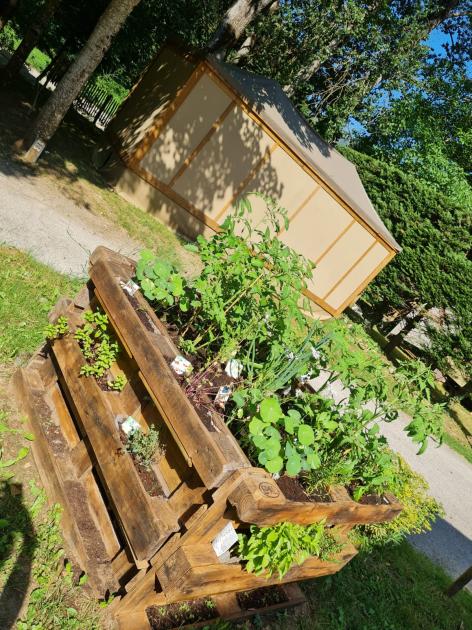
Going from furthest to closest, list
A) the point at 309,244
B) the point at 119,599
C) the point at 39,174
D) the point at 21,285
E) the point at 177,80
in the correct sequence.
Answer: the point at 309,244 < the point at 177,80 < the point at 39,174 < the point at 21,285 < the point at 119,599

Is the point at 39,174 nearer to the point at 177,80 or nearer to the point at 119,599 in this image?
the point at 177,80

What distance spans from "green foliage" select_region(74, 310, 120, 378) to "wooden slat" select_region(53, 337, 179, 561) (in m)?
0.06

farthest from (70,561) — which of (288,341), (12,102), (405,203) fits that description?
(405,203)

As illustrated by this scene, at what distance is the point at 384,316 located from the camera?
48.3ft

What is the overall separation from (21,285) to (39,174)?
4.43 m

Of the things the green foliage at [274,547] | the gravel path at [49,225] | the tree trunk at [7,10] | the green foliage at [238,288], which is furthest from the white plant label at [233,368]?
the tree trunk at [7,10]

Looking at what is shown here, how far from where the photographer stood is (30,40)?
10305 mm

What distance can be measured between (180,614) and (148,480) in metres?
0.82

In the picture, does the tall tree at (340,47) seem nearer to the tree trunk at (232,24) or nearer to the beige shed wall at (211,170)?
the tree trunk at (232,24)

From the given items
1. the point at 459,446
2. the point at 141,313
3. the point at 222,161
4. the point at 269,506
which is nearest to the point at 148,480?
the point at 269,506

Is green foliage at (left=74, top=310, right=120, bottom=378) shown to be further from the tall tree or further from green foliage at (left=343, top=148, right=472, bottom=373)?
the tall tree

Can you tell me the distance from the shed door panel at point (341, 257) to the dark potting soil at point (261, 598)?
8.77 metres

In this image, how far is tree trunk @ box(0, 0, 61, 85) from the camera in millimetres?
9594

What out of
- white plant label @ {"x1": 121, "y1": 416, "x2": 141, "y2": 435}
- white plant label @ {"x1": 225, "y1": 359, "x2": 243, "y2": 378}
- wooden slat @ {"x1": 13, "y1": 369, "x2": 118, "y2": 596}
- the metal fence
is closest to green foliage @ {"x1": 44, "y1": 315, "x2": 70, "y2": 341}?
wooden slat @ {"x1": 13, "y1": 369, "x2": 118, "y2": 596}
